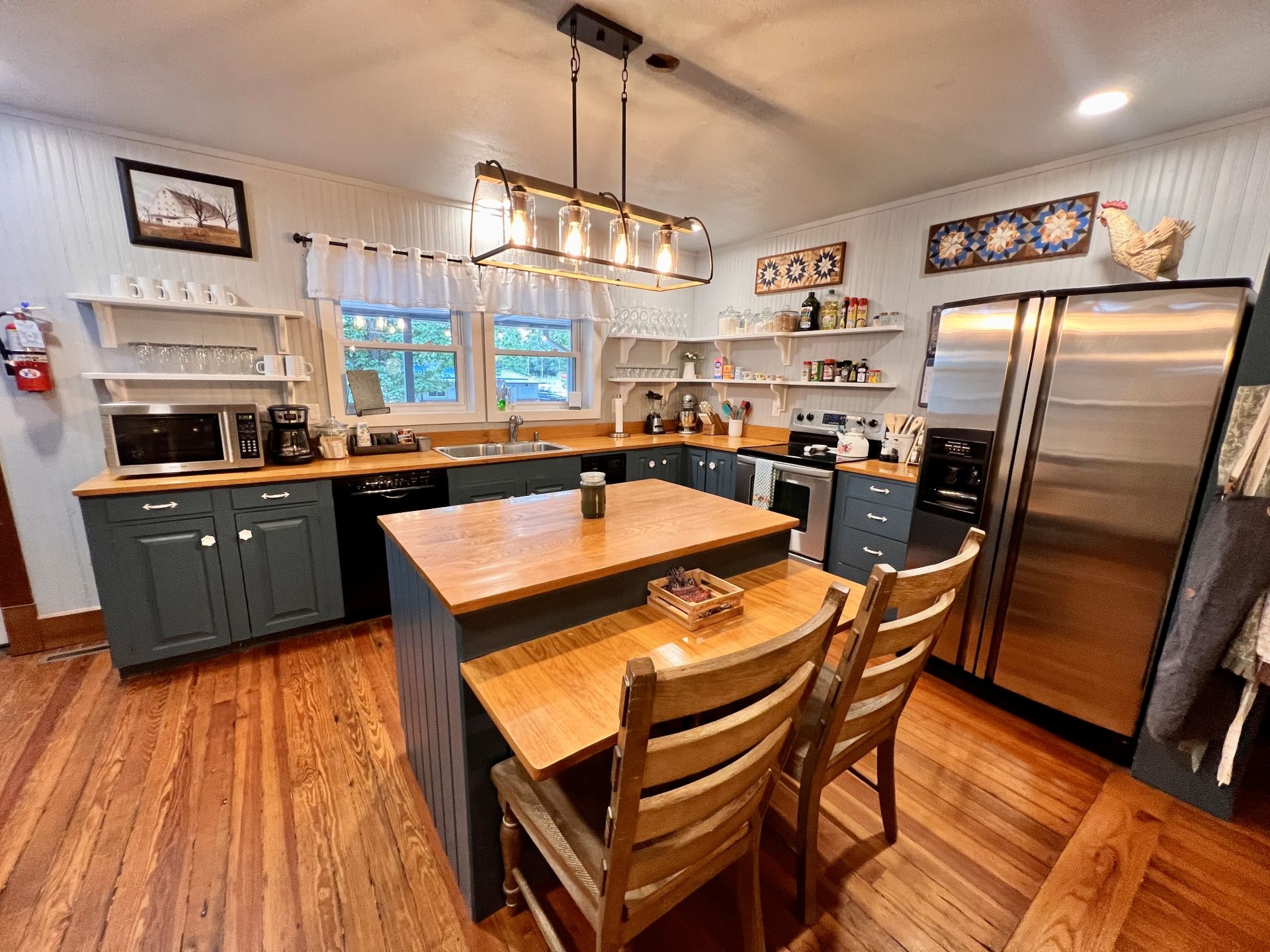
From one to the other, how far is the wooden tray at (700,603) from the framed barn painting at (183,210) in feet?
9.67

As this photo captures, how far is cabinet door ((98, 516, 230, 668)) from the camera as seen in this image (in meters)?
2.21

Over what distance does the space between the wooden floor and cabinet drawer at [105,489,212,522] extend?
0.80m

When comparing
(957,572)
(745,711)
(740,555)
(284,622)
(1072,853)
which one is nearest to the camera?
(745,711)

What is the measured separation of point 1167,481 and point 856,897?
5.66 feet

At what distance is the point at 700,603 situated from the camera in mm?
1328

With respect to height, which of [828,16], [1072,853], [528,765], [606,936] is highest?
[828,16]

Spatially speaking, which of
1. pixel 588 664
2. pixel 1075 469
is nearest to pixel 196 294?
pixel 588 664

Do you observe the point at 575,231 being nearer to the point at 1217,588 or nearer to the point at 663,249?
the point at 663,249

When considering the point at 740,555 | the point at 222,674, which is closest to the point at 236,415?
the point at 222,674

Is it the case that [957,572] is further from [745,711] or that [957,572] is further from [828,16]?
[828,16]

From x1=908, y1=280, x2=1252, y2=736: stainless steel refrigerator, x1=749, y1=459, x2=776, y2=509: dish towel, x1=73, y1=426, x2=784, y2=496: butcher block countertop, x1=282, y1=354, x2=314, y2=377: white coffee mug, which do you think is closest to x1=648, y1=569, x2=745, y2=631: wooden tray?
x1=908, y1=280, x2=1252, y2=736: stainless steel refrigerator

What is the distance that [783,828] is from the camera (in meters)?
1.61

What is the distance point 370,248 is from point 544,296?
1.11 metres

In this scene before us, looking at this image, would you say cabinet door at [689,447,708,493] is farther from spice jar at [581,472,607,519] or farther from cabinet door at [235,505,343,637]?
cabinet door at [235,505,343,637]
